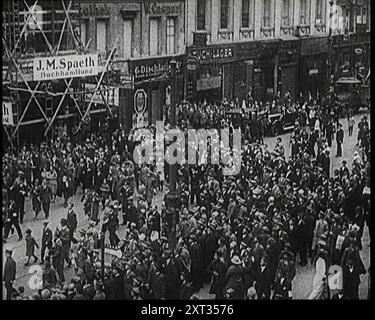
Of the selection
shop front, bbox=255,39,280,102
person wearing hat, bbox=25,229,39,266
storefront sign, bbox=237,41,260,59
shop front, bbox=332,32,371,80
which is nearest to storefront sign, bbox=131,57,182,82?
storefront sign, bbox=237,41,260,59

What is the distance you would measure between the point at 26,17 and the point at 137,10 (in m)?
4.43

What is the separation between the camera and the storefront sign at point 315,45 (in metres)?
19.6

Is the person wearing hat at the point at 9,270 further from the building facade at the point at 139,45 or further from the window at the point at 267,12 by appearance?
the window at the point at 267,12

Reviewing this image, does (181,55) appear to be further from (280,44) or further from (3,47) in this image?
(3,47)

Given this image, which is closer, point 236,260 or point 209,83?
point 236,260

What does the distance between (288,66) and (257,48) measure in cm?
103

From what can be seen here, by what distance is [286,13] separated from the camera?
18562 mm

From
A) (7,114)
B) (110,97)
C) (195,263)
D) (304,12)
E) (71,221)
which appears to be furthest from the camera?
(110,97)

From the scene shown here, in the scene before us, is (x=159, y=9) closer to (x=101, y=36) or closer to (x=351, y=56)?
(x=101, y=36)

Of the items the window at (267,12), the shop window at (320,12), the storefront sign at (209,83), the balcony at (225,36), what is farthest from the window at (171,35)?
the shop window at (320,12)

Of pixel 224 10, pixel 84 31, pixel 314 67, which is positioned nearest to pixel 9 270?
pixel 84 31

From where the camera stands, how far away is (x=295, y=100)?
66.4 feet
